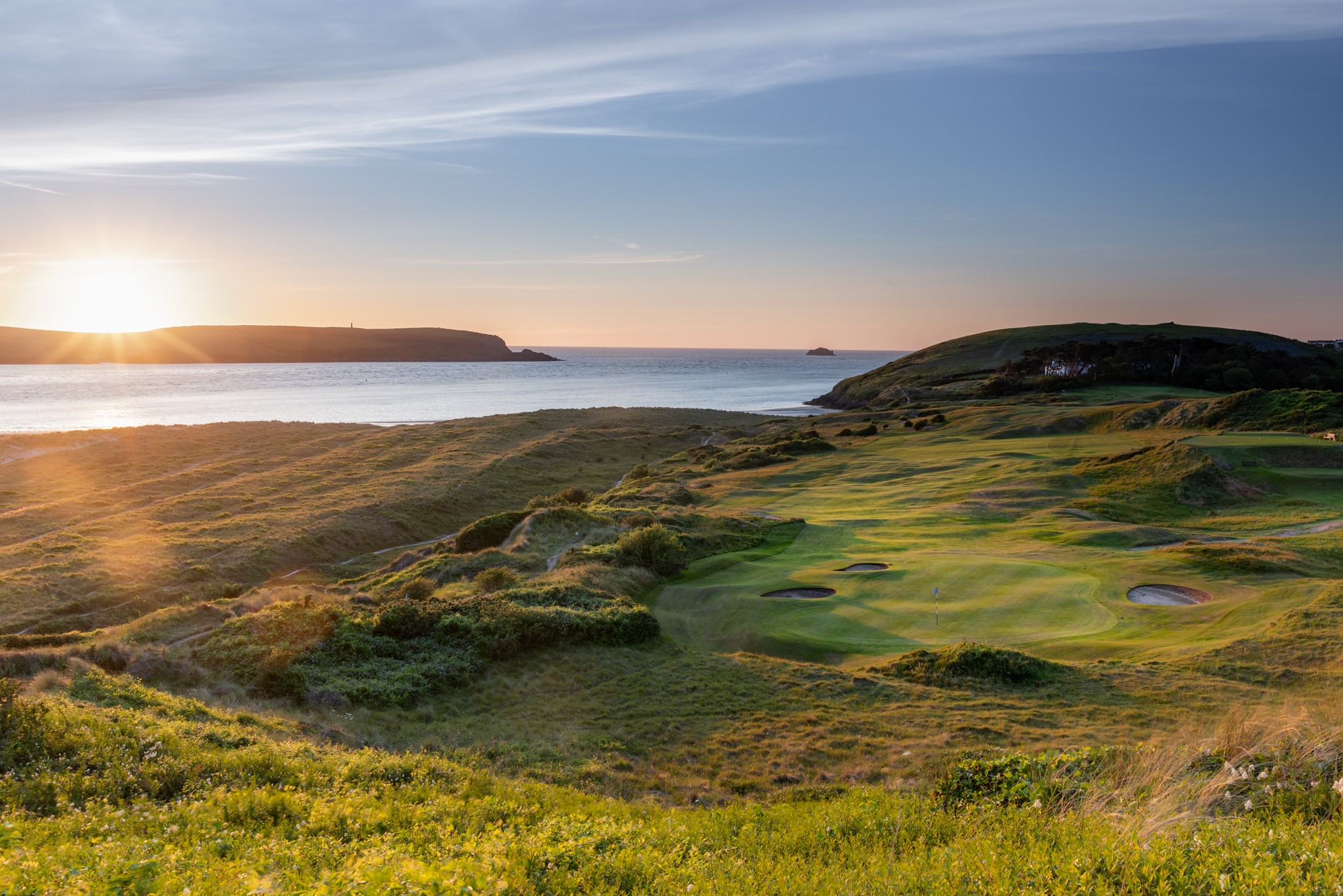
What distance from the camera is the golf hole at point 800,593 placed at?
1001 inches

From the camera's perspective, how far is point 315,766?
10570mm

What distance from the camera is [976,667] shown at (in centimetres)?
1753

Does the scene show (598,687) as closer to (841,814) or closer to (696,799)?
(696,799)

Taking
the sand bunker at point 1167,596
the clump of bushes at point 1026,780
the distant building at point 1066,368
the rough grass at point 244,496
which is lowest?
the rough grass at point 244,496

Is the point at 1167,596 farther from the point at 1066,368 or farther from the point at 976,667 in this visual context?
the point at 1066,368

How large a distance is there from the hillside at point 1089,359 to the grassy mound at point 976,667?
107049 millimetres

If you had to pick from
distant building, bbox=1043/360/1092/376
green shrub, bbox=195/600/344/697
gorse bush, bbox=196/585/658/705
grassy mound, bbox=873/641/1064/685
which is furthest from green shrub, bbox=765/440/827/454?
distant building, bbox=1043/360/1092/376

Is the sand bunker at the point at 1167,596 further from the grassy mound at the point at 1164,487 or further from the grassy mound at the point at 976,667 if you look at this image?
the grassy mound at the point at 1164,487

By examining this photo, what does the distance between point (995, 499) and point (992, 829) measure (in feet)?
121

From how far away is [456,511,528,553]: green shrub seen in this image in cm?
3728

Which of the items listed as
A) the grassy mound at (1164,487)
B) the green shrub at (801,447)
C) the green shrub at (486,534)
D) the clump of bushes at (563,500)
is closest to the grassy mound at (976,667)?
the grassy mound at (1164,487)

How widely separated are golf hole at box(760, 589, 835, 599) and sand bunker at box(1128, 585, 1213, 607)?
9.11 metres

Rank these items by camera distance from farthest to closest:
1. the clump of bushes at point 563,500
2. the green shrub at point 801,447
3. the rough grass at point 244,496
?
the green shrub at point 801,447 → the clump of bushes at point 563,500 → the rough grass at point 244,496

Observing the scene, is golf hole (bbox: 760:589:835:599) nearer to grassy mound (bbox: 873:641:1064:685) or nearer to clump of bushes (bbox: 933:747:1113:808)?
grassy mound (bbox: 873:641:1064:685)
